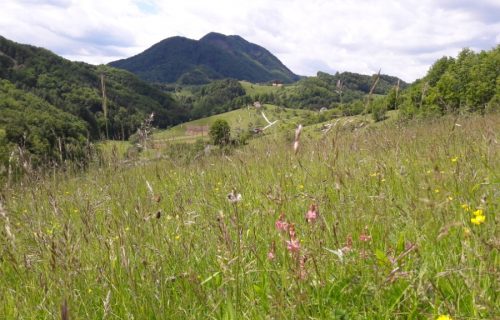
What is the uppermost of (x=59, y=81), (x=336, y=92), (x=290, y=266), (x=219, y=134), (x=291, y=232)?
(x=59, y=81)

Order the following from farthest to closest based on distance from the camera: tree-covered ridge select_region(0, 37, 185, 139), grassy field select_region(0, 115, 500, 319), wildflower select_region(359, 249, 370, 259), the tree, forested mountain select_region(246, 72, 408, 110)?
tree-covered ridge select_region(0, 37, 185, 139) < the tree < forested mountain select_region(246, 72, 408, 110) < wildflower select_region(359, 249, 370, 259) < grassy field select_region(0, 115, 500, 319)

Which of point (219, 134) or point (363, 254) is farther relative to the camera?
point (219, 134)

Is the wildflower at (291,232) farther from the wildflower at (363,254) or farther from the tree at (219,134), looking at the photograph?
the tree at (219,134)

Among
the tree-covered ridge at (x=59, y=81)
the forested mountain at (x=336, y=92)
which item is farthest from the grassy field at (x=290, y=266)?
the tree-covered ridge at (x=59, y=81)

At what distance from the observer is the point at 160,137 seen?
201 inches

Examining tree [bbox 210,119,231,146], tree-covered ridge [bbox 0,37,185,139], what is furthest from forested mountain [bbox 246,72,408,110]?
tree-covered ridge [bbox 0,37,185,139]

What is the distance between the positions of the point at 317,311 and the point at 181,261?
Result: 0.85 m

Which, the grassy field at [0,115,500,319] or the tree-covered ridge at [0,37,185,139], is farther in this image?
the tree-covered ridge at [0,37,185,139]

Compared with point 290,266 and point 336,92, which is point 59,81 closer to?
point 336,92

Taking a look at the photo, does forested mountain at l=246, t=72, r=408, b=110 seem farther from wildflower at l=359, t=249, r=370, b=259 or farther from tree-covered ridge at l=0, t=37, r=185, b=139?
tree-covered ridge at l=0, t=37, r=185, b=139

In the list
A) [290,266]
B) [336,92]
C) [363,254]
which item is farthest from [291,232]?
[336,92]

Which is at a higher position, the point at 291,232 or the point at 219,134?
the point at 219,134

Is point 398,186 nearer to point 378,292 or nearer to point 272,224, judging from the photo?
point 272,224

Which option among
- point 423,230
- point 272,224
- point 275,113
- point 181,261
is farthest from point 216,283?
point 275,113
